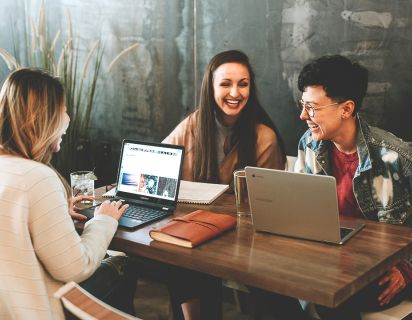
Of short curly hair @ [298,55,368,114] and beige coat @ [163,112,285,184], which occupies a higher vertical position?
short curly hair @ [298,55,368,114]

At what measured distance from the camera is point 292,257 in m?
1.66

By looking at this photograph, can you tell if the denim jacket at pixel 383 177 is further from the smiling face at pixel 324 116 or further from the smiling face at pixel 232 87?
the smiling face at pixel 232 87

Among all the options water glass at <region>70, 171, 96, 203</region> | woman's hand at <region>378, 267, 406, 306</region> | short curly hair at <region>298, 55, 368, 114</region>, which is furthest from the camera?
water glass at <region>70, 171, 96, 203</region>

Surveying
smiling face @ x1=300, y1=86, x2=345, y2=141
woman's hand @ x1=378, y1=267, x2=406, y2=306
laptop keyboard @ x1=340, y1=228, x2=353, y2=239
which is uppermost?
smiling face @ x1=300, y1=86, x2=345, y2=141

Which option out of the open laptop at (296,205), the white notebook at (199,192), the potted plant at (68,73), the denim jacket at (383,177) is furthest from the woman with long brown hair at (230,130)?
the potted plant at (68,73)

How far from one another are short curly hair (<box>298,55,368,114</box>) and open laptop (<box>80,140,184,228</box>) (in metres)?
0.58

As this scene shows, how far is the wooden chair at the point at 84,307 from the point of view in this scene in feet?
3.88

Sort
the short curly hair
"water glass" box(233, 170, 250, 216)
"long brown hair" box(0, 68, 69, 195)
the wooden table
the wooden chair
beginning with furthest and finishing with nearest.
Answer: the short curly hair
"water glass" box(233, 170, 250, 216)
"long brown hair" box(0, 68, 69, 195)
the wooden table
the wooden chair

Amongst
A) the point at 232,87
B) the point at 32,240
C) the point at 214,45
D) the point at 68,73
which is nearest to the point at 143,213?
the point at 32,240

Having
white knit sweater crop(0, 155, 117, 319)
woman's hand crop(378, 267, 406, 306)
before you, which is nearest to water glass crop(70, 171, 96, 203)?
white knit sweater crop(0, 155, 117, 319)

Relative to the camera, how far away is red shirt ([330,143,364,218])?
7.38 feet

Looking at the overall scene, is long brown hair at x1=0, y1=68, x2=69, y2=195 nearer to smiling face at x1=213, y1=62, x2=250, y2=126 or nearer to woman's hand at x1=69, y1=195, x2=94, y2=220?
woman's hand at x1=69, y1=195, x2=94, y2=220

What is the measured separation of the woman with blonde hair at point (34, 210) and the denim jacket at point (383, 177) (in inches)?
39.9

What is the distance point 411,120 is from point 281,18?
0.85 m
